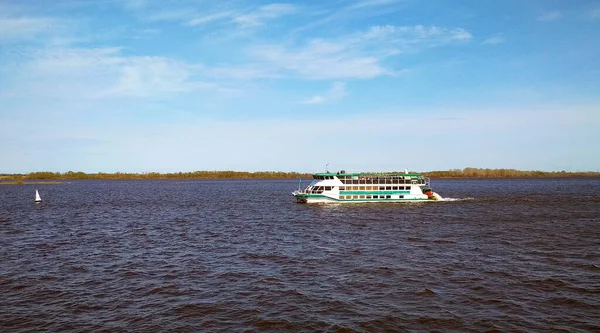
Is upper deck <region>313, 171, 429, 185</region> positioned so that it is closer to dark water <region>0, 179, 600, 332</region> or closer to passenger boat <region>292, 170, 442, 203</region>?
passenger boat <region>292, 170, 442, 203</region>

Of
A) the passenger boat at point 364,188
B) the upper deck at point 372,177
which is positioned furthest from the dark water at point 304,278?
the passenger boat at point 364,188

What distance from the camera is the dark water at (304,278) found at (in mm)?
20734

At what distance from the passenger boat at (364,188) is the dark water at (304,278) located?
1113 inches

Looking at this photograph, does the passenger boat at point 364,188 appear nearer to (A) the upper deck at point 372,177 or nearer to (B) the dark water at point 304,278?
(A) the upper deck at point 372,177

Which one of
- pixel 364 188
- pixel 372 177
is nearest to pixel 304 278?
pixel 364 188

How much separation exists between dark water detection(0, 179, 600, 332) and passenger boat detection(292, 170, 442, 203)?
28.3 m

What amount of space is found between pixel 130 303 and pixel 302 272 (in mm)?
11990

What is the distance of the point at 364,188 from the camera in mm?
83688

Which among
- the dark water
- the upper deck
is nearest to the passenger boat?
the upper deck

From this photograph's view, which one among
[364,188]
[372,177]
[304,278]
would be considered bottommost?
[304,278]

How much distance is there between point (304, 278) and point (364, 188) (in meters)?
56.6

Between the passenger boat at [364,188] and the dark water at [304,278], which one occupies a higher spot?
the passenger boat at [364,188]

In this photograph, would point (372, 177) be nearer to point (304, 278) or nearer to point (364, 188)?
point (364, 188)

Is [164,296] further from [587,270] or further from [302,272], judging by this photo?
[587,270]
